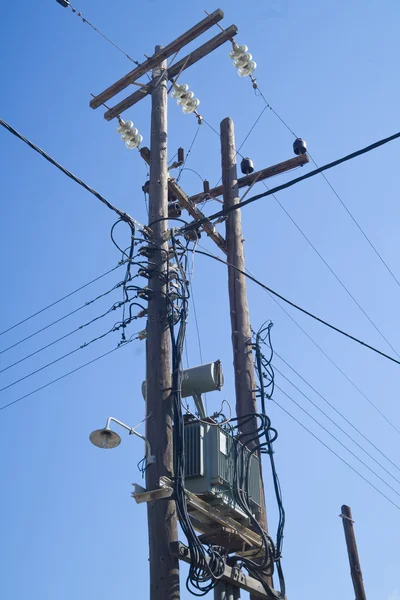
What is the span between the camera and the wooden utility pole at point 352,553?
13945 millimetres

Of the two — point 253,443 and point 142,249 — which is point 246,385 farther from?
point 142,249

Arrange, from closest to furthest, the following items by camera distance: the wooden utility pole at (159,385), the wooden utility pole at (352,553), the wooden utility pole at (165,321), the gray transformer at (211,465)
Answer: the wooden utility pole at (159,385) < the wooden utility pole at (165,321) < the gray transformer at (211,465) < the wooden utility pole at (352,553)

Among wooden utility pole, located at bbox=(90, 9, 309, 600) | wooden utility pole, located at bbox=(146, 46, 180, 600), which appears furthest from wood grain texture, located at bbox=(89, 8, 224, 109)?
wooden utility pole, located at bbox=(146, 46, 180, 600)

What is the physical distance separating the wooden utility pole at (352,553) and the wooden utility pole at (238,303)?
618 centimetres

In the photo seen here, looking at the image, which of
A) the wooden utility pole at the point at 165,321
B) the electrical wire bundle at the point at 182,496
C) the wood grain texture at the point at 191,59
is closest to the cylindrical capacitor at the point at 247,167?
the wooden utility pole at the point at 165,321

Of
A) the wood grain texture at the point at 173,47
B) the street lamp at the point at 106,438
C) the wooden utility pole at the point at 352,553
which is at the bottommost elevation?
the street lamp at the point at 106,438

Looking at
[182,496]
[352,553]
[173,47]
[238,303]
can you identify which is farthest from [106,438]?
[352,553]

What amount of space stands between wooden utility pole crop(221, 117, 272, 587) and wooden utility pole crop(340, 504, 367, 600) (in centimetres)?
618

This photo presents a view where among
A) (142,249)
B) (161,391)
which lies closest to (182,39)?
(142,249)

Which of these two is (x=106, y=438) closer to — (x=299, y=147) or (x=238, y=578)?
(x=238, y=578)

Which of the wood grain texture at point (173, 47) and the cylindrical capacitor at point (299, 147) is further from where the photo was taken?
the cylindrical capacitor at point (299, 147)

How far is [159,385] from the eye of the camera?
25.3 feet

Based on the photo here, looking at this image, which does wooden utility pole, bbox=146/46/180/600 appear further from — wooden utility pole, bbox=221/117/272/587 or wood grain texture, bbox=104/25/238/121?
wooden utility pole, bbox=221/117/272/587

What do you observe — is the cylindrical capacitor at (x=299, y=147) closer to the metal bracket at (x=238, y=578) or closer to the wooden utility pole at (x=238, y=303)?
the wooden utility pole at (x=238, y=303)
